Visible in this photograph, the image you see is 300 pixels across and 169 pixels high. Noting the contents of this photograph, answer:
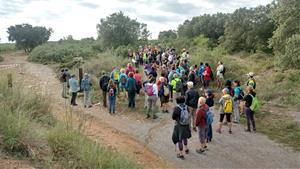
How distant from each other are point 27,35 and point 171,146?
50.4 meters

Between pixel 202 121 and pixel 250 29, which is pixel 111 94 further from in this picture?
pixel 250 29

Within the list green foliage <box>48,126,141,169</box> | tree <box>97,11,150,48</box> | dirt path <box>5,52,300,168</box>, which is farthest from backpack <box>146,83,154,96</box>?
tree <box>97,11,150,48</box>

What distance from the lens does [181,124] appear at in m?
11.3

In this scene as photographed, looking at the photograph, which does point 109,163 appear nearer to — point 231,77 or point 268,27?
point 231,77

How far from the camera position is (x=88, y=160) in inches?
291

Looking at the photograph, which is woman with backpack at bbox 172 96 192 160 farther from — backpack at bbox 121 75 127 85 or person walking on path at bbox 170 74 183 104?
backpack at bbox 121 75 127 85

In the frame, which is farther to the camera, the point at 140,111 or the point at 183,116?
the point at 140,111

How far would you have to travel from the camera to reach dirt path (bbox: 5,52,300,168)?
1133 centimetres

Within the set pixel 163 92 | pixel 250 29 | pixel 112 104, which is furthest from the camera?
pixel 250 29

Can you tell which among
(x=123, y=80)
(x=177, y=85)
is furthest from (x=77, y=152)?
(x=123, y=80)

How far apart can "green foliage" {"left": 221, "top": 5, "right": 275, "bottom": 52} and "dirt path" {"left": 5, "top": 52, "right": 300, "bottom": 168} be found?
21.5m

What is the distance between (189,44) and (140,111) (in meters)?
25.6

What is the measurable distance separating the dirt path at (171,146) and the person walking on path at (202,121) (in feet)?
0.76

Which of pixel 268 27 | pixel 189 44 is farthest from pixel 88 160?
pixel 189 44
